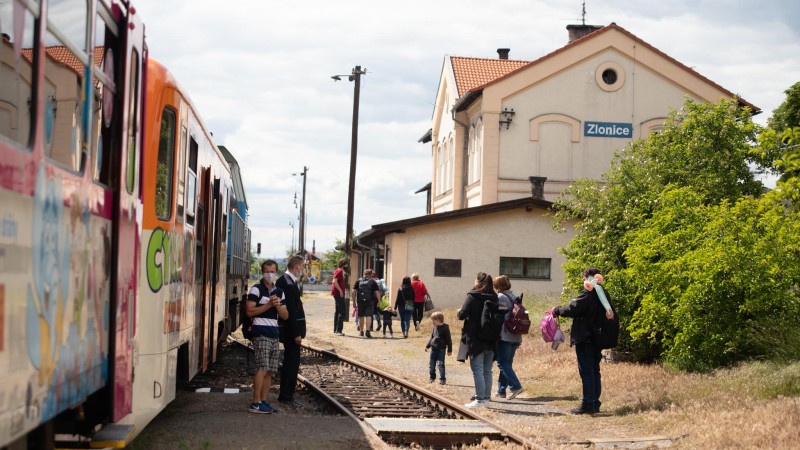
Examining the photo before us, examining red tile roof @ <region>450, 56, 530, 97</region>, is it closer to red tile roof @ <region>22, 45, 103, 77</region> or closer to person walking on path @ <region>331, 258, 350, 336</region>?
person walking on path @ <region>331, 258, 350, 336</region>

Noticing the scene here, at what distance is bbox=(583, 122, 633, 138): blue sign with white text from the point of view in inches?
1459

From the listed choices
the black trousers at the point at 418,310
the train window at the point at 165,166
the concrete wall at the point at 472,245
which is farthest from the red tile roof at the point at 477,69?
the train window at the point at 165,166

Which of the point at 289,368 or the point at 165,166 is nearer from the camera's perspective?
the point at 165,166

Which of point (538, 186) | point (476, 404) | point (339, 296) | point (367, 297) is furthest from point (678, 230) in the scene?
point (538, 186)

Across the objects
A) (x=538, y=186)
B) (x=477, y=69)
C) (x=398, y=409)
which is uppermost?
(x=477, y=69)

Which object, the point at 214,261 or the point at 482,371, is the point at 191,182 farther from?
the point at 482,371

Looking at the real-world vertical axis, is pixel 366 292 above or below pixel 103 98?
below

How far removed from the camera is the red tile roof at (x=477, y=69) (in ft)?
138

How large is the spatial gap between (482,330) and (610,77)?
26609 millimetres

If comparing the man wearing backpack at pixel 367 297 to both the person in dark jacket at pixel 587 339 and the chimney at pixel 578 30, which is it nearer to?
the person in dark jacket at pixel 587 339

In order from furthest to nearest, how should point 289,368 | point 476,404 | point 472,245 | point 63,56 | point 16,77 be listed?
point 472,245, point 476,404, point 289,368, point 63,56, point 16,77

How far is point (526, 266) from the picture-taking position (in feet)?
107

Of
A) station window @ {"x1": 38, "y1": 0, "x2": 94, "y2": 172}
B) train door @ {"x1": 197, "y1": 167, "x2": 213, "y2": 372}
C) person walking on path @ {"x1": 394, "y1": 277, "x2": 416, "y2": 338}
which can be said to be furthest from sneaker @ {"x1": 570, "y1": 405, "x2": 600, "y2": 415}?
person walking on path @ {"x1": 394, "y1": 277, "x2": 416, "y2": 338}

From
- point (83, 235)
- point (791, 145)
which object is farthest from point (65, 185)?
point (791, 145)
